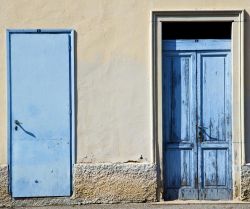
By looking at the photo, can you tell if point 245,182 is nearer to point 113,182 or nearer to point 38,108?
point 113,182

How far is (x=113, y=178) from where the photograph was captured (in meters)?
7.68

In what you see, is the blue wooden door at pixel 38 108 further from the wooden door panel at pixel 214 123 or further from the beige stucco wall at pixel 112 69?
the wooden door panel at pixel 214 123

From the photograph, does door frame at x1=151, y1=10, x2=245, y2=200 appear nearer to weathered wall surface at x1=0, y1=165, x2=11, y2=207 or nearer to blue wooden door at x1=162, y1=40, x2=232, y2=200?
blue wooden door at x1=162, y1=40, x2=232, y2=200

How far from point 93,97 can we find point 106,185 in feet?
3.96

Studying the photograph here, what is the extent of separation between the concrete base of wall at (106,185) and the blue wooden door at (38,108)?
146 mm

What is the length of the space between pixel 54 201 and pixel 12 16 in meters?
2.56

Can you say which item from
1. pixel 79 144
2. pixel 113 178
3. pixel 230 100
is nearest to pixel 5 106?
pixel 79 144

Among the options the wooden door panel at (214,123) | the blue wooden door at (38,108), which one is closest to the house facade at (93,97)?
the blue wooden door at (38,108)

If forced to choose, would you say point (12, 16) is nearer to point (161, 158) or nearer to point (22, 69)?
point (22, 69)

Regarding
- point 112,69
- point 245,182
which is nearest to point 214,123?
point 245,182

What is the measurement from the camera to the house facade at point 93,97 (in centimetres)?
762

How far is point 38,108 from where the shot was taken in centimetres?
763

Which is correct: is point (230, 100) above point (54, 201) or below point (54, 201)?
above

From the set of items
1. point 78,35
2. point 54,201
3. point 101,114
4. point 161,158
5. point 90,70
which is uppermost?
point 78,35
